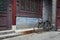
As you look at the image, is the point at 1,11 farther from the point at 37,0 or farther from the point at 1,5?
the point at 37,0

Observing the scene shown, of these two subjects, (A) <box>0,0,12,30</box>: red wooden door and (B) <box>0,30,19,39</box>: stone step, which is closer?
(B) <box>0,30,19,39</box>: stone step

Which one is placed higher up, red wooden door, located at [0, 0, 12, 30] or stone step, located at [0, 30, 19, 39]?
red wooden door, located at [0, 0, 12, 30]

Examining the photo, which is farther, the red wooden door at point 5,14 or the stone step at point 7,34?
the red wooden door at point 5,14

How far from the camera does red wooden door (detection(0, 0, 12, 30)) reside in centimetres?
1055

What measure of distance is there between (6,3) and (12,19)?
3.75 ft

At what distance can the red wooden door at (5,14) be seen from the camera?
10555 millimetres

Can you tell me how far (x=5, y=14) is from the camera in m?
10.7

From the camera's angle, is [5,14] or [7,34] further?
[5,14]

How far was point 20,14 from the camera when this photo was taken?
40.8ft

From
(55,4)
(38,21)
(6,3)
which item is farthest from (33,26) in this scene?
(6,3)

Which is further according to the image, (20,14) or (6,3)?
(20,14)

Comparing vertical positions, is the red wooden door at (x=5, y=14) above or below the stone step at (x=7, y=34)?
above

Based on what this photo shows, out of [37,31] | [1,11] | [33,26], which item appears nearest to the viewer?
Answer: [1,11]

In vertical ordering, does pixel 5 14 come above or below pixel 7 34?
above
